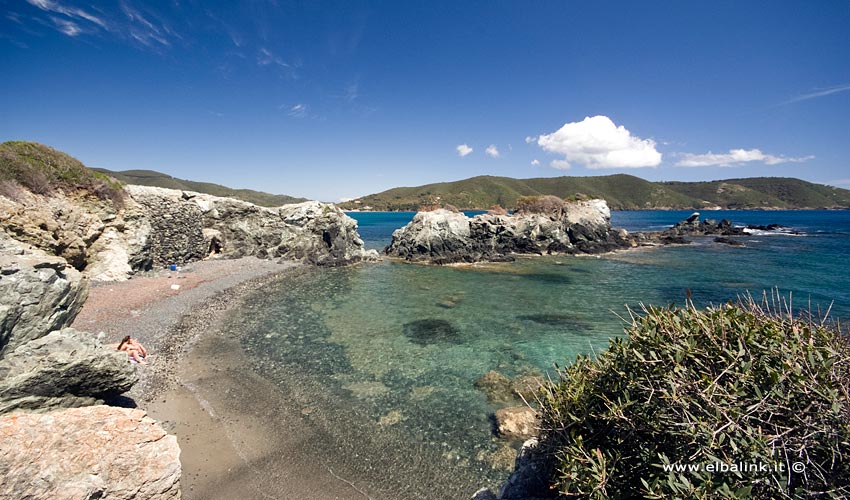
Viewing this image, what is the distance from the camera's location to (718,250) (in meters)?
51.0

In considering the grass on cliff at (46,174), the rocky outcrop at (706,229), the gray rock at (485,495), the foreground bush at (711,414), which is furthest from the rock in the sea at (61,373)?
the rocky outcrop at (706,229)

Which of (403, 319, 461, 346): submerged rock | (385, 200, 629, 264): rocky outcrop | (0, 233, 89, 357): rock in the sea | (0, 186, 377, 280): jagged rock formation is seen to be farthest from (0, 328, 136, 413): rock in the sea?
(385, 200, 629, 264): rocky outcrop

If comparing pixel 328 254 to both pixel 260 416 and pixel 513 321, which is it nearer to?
pixel 513 321

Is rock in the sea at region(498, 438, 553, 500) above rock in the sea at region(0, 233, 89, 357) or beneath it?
beneath

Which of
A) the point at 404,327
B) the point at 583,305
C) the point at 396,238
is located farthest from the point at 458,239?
the point at 404,327

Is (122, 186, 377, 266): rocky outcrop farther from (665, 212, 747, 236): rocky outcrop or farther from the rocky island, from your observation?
(665, 212, 747, 236): rocky outcrop

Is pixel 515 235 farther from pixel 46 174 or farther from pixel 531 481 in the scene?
pixel 531 481

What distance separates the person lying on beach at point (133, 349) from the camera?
13165 mm

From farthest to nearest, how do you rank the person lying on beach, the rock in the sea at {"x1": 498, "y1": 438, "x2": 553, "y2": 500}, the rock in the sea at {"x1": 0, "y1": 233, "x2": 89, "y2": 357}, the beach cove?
the person lying on beach → the beach cove → the rock in the sea at {"x1": 0, "y1": 233, "x2": 89, "y2": 357} → the rock in the sea at {"x1": 498, "y1": 438, "x2": 553, "y2": 500}

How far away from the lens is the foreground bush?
300 cm

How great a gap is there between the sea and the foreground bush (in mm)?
623

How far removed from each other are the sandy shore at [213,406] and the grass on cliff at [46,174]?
24.3ft

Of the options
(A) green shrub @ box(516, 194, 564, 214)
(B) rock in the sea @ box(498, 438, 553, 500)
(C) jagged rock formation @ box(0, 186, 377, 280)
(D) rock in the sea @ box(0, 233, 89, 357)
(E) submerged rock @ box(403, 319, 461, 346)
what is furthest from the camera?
(A) green shrub @ box(516, 194, 564, 214)

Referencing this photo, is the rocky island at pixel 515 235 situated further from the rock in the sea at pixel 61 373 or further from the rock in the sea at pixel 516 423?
the rock in the sea at pixel 61 373
